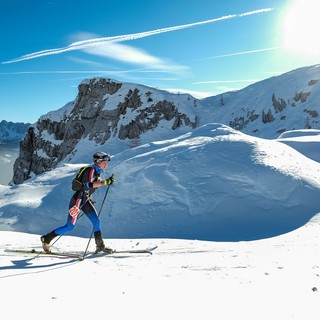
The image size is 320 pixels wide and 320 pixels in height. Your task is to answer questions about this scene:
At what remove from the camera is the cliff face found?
316 feet

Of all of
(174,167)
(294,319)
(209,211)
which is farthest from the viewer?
(174,167)

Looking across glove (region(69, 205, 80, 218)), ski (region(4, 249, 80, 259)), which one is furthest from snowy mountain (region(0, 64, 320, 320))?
glove (region(69, 205, 80, 218))

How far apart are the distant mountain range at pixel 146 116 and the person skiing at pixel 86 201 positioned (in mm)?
67059

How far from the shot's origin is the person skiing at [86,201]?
776 centimetres

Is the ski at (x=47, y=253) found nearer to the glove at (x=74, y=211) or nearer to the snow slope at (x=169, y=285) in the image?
the snow slope at (x=169, y=285)

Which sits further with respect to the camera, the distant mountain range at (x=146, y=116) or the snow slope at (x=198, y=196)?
the distant mountain range at (x=146, y=116)

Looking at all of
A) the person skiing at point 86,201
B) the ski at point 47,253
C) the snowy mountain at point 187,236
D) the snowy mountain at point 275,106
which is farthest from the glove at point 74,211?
the snowy mountain at point 275,106

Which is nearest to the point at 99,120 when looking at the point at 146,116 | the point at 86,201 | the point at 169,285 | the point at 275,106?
the point at 146,116

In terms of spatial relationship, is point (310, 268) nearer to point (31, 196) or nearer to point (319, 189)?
point (319, 189)

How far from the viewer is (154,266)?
6.13 metres

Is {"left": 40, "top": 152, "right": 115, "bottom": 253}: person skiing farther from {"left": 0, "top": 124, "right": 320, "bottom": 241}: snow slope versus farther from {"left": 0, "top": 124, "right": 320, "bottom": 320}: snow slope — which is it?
{"left": 0, "top": 124, "right": 320, "bottom": 241}: snow slope

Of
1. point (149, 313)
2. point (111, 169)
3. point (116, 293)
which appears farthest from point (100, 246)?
point (111, 169)

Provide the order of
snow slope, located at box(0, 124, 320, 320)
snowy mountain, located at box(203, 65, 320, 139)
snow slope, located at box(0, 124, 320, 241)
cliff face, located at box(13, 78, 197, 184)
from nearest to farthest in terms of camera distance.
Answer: snow slope, located at box(0, 124, 320, 320) → snow slope, located at box(0, 124, 320, 241) → snowy mountain, located at box(203, 65, 320, 139) → cliff face, located at box(13, 78, 197, 184)

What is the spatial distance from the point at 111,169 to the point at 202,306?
14.2 metres
